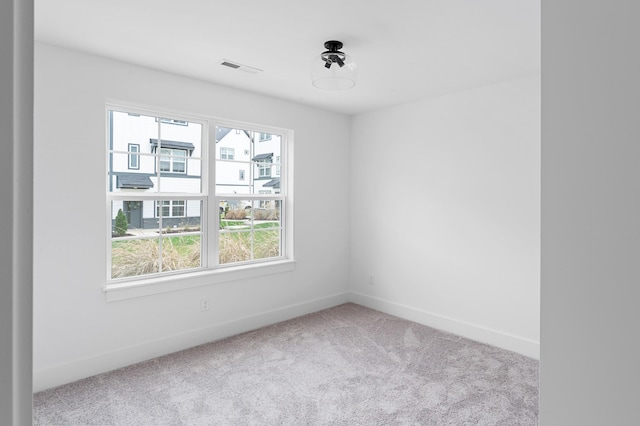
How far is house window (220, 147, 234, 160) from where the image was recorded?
3.75 meters

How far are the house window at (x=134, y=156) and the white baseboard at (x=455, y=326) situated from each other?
3.00 m

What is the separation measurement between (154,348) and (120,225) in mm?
1088

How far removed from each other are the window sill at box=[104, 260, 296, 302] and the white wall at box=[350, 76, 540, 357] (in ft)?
4.08

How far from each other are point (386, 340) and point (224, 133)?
8.56ft

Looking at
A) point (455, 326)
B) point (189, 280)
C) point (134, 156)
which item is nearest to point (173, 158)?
point (134, 156)

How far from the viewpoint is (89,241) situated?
Result: 9.41 feet

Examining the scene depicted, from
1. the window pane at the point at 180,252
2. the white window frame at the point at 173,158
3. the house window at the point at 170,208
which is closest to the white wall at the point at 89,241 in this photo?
the window pane at the point at 180,252

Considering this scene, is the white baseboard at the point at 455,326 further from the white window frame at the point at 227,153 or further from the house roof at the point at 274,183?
the white window frame at the point at 227,153

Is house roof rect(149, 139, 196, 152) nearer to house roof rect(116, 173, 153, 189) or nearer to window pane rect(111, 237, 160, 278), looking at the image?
house roof rect(116, 173, 153, 189)

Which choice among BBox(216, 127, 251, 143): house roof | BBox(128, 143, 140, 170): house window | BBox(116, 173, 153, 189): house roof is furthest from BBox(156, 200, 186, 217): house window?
BBox(216, 127, 251, 143): house roof

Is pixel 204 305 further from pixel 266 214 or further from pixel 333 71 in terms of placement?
pixel 333 71

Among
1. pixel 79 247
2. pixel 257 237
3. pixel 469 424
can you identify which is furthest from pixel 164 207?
pixel 469 424

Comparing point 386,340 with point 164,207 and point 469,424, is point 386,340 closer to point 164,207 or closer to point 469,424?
point 469,424

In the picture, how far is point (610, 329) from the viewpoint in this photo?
0.62 m
